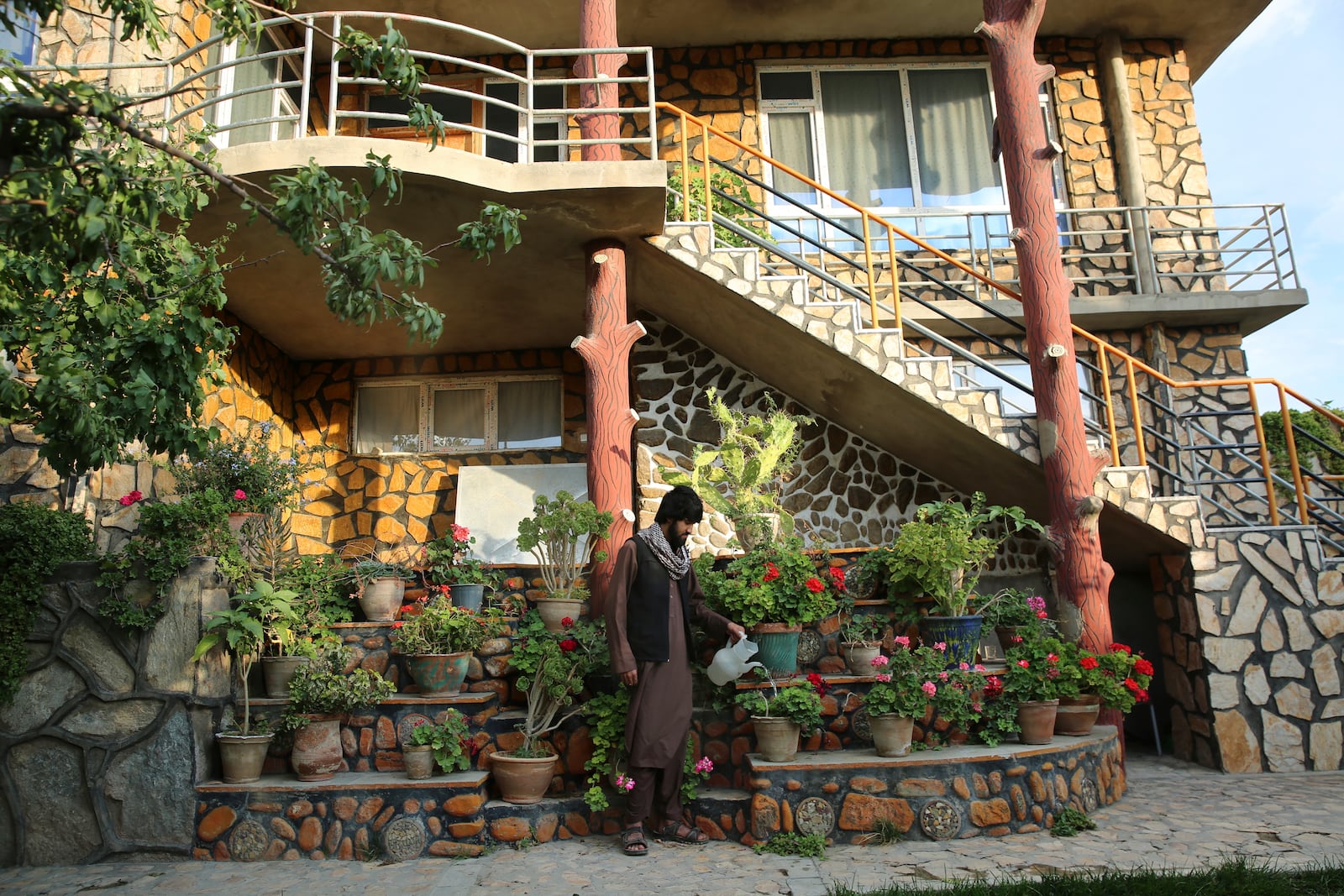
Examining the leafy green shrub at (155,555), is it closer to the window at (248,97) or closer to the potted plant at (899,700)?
the window at (248,97)

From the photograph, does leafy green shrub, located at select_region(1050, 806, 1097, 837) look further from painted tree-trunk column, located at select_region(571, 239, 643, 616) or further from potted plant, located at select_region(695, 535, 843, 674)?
painted tree-trunk column, located at select_region(571, 239, 643, 616)

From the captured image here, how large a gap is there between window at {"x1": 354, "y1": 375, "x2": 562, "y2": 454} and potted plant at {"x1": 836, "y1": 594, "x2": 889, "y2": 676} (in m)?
4.49

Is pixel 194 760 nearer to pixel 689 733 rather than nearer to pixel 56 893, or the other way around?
pixel 56 893

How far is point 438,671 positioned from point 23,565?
8.23 feet

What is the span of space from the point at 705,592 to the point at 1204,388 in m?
7.02

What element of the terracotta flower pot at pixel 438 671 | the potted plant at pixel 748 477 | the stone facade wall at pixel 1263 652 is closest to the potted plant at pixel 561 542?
the terracotta flower pot at pixel 438 671

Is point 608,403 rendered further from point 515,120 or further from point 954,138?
point 954,138

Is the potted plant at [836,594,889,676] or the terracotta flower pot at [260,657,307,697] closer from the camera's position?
the terracotta flower pot at [260,657,307,697]

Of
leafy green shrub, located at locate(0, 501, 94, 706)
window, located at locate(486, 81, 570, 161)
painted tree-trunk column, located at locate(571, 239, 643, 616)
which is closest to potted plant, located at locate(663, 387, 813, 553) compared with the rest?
painted tree-trunk column, located at locate(571, 239, 643, 616)

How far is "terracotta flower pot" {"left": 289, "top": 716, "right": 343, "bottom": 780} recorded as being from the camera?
5.40m

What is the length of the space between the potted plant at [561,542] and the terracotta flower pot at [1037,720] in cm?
294

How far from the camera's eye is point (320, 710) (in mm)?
5520

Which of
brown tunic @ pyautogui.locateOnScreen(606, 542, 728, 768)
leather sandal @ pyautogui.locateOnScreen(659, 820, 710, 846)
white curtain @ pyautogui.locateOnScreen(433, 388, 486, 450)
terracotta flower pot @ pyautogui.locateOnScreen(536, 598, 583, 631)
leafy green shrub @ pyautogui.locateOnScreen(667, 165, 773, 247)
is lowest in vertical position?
leather sandal @ pyautogui.locateOnScreen(659, 820, 710, 846)

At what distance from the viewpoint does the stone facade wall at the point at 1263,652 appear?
23.4 ft
